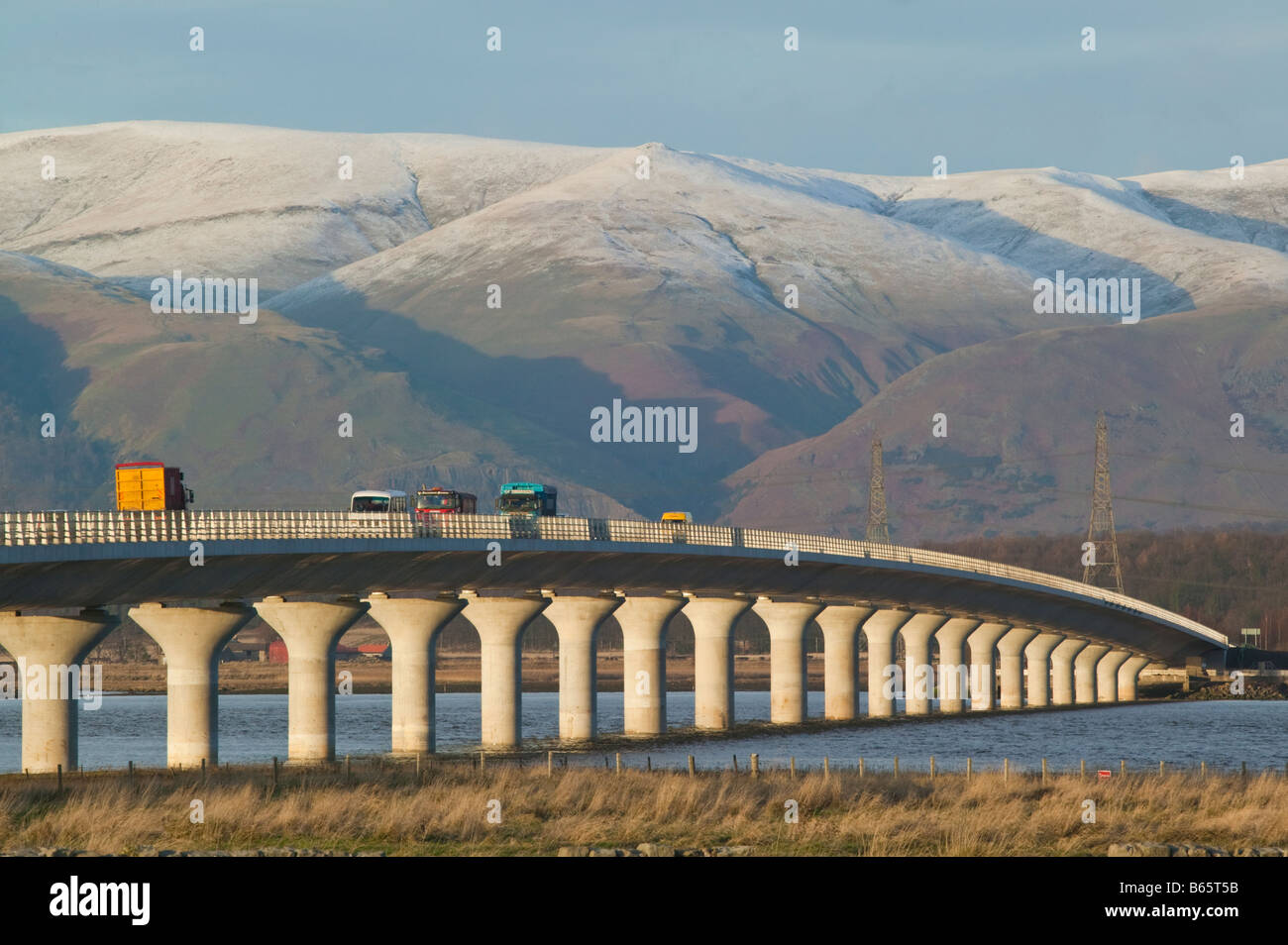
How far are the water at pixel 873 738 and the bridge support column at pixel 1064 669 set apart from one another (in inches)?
298

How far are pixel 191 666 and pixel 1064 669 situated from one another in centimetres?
11528

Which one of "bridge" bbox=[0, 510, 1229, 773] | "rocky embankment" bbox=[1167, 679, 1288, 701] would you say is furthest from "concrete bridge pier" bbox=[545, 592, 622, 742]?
"rocky embankment" bbox=[1167, 679, 1288, 701]

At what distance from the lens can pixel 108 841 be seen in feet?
118

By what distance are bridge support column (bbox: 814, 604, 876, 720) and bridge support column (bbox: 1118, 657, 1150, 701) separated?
71.9m

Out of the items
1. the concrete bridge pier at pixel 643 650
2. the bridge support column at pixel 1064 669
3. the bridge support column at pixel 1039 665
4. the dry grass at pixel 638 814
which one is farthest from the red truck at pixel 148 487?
the bridge support column at pixel 1064 669

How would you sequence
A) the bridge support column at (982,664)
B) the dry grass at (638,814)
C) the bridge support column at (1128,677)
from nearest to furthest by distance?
the dry grass at (638,814), the bridge support column at (982,664), the bridge support column at (1128,677)

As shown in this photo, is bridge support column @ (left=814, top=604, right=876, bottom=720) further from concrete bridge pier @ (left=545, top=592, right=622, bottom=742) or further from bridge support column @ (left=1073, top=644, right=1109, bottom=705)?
bridge support column @ (left=1073, top=644, right=1109, bottom=705)

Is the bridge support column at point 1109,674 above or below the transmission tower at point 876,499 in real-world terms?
below

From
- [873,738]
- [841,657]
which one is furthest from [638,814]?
[841,657]

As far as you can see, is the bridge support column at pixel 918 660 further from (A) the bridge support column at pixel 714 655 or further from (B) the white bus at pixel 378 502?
(B) the white bus at pixel 378 502

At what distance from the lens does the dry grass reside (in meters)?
37.0

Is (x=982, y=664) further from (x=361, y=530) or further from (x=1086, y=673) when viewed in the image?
(x=361, y=530)

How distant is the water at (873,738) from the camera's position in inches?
3233

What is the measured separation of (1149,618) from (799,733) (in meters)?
61.0
